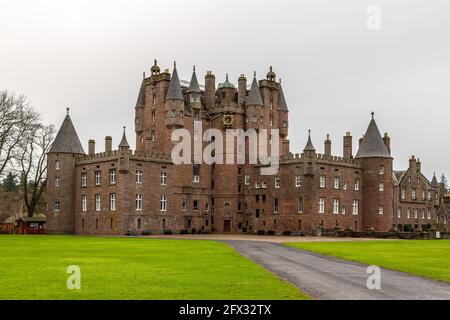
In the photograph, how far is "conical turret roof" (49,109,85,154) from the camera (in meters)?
77.9

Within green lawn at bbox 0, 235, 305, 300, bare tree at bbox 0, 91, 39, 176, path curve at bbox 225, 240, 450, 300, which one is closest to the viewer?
green lawn at bbox 0, 235, 305, 300

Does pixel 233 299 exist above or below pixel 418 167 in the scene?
below

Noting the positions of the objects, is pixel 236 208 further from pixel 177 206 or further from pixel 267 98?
pixel 267 98

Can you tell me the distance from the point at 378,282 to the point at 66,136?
6397 centimetres

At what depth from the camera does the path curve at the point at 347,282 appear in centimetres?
1738

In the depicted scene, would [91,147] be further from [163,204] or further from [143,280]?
[143,280]

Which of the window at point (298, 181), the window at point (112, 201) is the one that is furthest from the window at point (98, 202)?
the window at point (298, 181)

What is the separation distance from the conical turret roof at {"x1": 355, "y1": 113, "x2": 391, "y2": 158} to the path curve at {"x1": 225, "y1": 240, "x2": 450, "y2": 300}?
177 feet

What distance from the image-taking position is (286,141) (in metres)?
81.6

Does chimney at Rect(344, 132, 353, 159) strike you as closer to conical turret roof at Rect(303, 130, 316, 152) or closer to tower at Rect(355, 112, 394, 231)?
tower at Rect(355, 112, 394, 231)

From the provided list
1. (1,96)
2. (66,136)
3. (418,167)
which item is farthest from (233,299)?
(418,167)

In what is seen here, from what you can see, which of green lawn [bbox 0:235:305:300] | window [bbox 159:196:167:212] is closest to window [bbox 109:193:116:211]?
window [bbox 159:196:167:212]

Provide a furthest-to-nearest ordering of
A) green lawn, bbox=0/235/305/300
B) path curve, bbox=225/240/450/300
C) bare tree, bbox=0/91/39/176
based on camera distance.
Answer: bare tree, bbox=0/91/39/176
path curve, bbox=225/240/450/300
green lawn, bbox=0/235/305/300

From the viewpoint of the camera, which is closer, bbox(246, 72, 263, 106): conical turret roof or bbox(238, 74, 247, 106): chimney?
bbox(246, 72, 263, 106): conical turret roof
